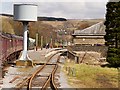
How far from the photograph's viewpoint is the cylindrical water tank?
87.6ft

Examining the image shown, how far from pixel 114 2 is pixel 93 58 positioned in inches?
516

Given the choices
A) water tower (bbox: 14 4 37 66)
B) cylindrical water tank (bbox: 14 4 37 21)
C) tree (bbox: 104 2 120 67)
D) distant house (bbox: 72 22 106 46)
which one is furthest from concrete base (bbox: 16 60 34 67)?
distant house (bbox: 72 22 106 46)

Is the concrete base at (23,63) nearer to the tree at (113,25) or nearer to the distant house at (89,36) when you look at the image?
the tree at (113,25)

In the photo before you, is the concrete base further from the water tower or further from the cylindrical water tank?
the cylindrical water tank

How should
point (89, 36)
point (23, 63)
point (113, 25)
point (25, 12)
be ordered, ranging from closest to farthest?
point (25, 12) → point (23, 63) → point (113, 25) → point (89, 36)

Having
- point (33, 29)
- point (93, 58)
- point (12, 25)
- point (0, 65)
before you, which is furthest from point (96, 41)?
point (0, 65)

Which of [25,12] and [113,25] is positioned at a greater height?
[25,12]

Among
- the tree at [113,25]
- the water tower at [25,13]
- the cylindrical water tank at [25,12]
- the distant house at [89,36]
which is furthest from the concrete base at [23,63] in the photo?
the distant house at [89,36]

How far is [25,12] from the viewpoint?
26.9 meters

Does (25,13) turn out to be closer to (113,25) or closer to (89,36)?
(113,25)

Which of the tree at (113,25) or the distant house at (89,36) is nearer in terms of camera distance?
the tree at (113,25)

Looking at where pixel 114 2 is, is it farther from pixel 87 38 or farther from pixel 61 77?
pixel 87 38

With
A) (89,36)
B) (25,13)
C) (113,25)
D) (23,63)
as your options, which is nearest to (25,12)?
(25,13)

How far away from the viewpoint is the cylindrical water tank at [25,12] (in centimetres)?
2669
